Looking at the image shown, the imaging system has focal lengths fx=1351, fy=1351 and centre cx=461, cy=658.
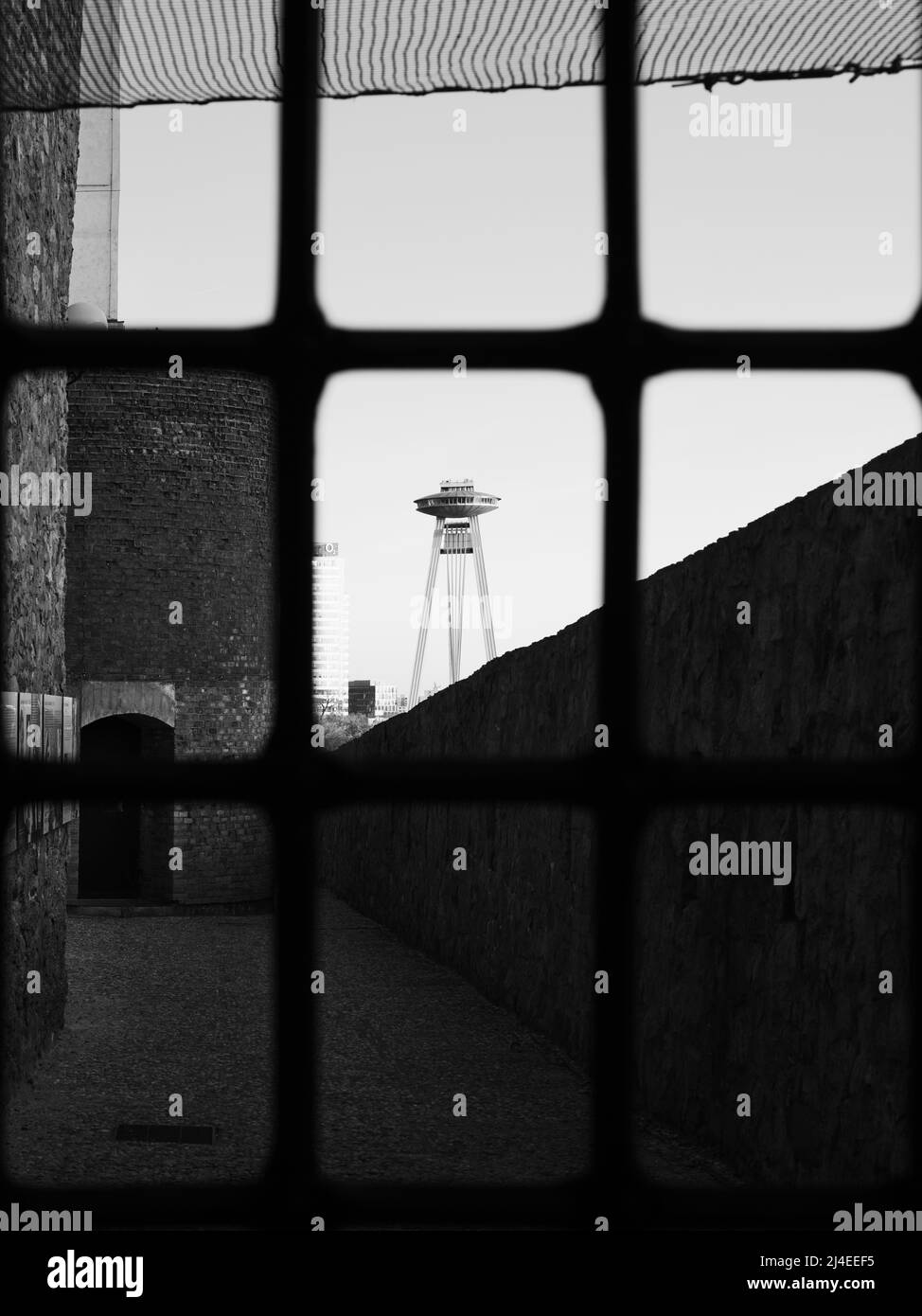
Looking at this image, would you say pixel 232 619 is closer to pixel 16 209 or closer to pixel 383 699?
pixel 16 209

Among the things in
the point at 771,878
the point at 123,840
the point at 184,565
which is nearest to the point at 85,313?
the point at 184,565

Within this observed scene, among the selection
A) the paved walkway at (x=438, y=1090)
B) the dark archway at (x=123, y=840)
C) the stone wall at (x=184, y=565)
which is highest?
the stone wall at (x=184, y=565)

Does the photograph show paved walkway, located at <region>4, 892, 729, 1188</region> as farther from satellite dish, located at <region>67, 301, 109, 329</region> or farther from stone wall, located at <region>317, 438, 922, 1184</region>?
satellite dish, located at <region>67, 301, 109, 329</region>

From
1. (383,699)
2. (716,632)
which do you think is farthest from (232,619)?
(383,699)

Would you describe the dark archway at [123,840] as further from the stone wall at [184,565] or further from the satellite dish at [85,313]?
the satellite dish at [85,313]

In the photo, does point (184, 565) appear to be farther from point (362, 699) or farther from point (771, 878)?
point (362, 699)

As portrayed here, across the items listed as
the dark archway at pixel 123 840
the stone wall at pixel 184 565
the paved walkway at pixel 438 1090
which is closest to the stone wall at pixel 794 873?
the paved walkway at pixel 438 1090
